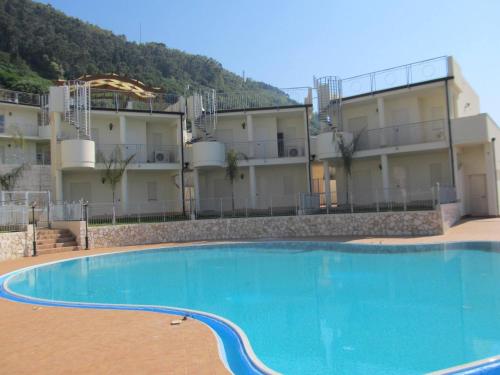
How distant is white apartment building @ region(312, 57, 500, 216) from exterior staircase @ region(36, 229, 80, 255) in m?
13.3

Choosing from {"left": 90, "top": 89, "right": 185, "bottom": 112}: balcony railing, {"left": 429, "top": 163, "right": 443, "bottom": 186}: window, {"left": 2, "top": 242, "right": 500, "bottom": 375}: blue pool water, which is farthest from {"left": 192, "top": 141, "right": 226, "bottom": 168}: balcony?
{"left": 429, "top": 163, "right": 443, "bottom": 186}: window

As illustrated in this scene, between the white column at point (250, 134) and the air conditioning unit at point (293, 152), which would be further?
the air conditioning unit at point (293, 152)

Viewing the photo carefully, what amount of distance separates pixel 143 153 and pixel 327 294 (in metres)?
19.2

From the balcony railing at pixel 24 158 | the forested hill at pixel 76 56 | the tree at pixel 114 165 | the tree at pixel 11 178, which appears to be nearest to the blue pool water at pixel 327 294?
the tree at pixel 114 165

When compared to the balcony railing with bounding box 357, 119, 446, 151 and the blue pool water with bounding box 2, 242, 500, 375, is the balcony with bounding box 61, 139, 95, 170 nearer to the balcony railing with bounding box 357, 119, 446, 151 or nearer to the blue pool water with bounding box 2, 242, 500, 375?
the blue pool water with bounding box 2, 242, 500, 375

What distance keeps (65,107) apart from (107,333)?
763 inches

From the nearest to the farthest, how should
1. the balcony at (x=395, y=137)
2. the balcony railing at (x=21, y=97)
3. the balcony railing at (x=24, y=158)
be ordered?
the balcony at (x=395, y=137) < the balcony railing at (x=24, y=158) < the balcony railing at (x=21, y=97)

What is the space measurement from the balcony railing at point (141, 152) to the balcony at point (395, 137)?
9429 mm

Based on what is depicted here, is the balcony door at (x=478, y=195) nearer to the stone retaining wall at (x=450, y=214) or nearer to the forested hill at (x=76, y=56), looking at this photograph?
the stone retaining wall at (x=450, y=214)

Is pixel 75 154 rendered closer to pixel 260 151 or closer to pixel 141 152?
pixel 141 152

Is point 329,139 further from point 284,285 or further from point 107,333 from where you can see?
point 107,333

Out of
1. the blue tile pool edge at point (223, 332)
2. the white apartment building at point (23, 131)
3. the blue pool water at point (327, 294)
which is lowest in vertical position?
the blue pool water at point (327, 294)

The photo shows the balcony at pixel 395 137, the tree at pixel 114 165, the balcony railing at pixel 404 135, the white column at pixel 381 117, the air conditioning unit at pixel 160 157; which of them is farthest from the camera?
the air conditioning unit at pixel 160 157

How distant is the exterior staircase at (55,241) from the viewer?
1865cm
